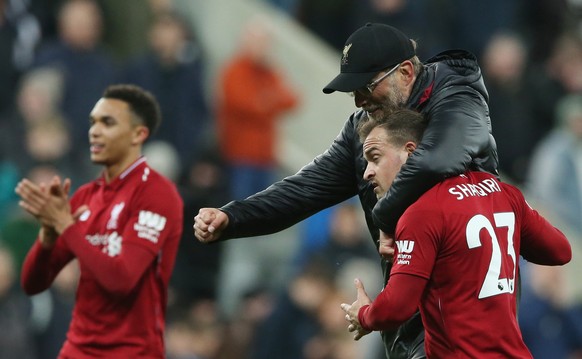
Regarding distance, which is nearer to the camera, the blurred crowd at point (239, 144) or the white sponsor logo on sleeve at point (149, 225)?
the white sponsor logo on sleeve at point (149, 225)

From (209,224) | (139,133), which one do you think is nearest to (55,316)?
(139,133)

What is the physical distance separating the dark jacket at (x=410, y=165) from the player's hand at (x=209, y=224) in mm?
96

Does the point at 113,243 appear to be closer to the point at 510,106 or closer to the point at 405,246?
the point at 405,246

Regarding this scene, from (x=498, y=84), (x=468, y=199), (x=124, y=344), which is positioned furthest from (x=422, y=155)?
(x=498, y=84)

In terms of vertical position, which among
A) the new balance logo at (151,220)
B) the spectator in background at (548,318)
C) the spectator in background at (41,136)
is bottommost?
the spectator in background at (548,318)

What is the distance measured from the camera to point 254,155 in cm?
1153

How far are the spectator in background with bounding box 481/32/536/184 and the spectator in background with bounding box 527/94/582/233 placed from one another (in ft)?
0.46

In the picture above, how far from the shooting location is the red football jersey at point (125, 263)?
6289 mm

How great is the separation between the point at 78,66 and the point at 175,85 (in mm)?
921

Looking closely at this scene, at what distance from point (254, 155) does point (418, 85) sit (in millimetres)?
5905

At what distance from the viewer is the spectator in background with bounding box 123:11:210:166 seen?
37.6 feet

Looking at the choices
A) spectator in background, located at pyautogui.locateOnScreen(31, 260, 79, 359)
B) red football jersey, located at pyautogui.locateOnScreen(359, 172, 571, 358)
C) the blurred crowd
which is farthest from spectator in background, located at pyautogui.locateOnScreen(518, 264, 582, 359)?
red football jersey, located at pyautogui.locateOnScreen(359, 172, 571, 358)

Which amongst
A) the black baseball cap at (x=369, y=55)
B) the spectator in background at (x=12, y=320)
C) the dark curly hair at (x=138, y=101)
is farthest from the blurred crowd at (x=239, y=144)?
the black baseball cap at (x=369, y=55)

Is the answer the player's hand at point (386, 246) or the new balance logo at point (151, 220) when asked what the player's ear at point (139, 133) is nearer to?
the new balance logo at point (151, 220)
